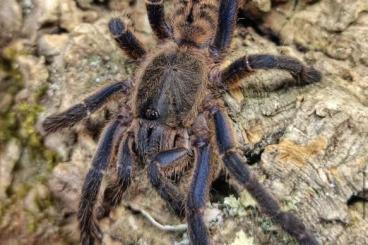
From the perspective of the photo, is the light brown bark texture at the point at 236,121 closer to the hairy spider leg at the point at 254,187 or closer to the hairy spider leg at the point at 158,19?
the hairy spider leg at the point at 254,187

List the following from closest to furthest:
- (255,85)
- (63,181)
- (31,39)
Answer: (63,181), (255,85), (31,39)

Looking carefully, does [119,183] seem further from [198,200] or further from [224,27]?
[224,27]

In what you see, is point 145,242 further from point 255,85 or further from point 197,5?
point 197,5

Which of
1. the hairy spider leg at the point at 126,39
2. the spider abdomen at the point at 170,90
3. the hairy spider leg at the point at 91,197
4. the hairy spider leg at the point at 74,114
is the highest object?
the hairy spider leg at the point at 126,39


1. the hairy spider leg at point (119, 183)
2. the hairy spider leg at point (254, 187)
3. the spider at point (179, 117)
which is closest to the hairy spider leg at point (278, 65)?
the spider at point (179, 117)

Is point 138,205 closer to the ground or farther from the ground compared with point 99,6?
closer to the ground

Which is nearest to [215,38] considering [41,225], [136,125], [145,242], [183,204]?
[136,125]

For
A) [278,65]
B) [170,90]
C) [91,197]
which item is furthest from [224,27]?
[91,197]
